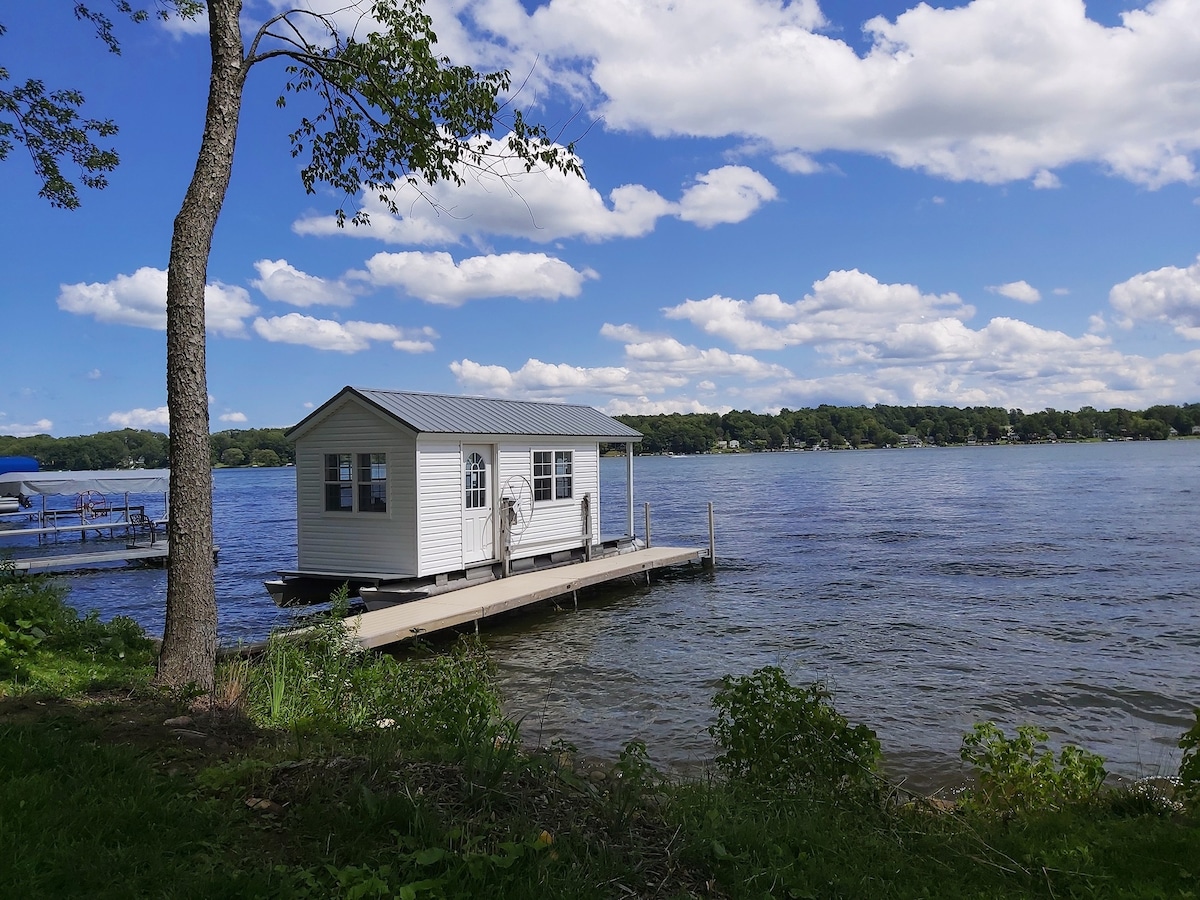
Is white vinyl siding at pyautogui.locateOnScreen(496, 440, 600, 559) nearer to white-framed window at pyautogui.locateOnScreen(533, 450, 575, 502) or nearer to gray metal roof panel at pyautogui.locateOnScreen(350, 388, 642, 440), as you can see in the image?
white-framed window at pyautogui.locateOnScreen(533, 450, 575, 502)

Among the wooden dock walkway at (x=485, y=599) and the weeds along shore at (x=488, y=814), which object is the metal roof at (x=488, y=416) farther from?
the weeds along shore at (x=488, y=814)

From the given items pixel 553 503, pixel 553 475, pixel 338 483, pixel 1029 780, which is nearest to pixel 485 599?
pixel 338 483

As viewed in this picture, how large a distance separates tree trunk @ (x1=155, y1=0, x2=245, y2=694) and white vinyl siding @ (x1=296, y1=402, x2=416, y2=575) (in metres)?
8.38

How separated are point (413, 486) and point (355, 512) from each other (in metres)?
1.62

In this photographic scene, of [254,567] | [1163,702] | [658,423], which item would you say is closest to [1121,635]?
[1163,702]

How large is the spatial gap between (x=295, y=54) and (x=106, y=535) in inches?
1481

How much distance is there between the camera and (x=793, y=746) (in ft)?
18.8

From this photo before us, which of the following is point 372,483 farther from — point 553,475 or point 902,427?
point 902,427

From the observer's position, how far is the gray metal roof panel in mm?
15812

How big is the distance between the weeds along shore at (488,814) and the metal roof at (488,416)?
31.8 feet

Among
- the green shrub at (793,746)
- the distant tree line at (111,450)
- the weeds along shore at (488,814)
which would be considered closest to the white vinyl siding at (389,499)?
the weeds along shore at (488,814)

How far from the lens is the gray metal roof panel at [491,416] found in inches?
623

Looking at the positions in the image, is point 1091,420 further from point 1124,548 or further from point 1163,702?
point 1163,702

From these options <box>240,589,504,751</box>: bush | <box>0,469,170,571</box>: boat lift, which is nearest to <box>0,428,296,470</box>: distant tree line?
<box>0,469,170,571</box>: boat lift
